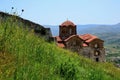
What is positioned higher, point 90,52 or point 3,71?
point 3,71

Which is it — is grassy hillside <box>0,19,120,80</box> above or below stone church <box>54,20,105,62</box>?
above

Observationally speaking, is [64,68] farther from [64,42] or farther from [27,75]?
[64,42]

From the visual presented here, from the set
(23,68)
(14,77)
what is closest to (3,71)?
(14,77)

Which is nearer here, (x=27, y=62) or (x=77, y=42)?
(x=27, y=62)

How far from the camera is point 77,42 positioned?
6962cm

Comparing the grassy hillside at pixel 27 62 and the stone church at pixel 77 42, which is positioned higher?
the grassy hillside at pixel 27 62

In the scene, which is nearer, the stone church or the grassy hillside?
the grassy hillside

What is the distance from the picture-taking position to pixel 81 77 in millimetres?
7555

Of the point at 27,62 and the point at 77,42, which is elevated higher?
the point at 27,62

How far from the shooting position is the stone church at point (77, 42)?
228ft

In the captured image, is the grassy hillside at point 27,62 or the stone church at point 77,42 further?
the stone church at point 77,42

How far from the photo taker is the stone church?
6950 centimetres

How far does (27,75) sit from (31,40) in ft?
8.73

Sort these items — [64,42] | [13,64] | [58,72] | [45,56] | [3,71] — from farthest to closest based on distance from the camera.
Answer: [64,42] → [45,56] → [58,72] → [13,64] → [3,71]
